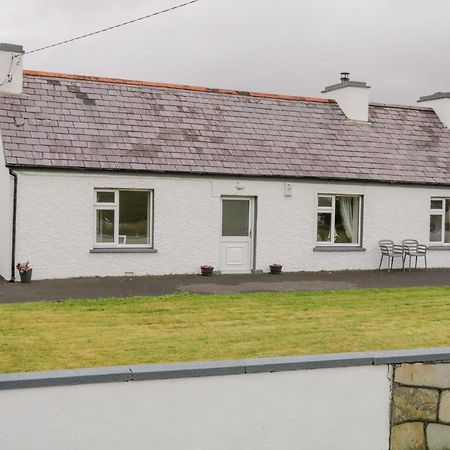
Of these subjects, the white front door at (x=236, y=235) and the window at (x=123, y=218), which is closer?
the window at (x=123, y=218)

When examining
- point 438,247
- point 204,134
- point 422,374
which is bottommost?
point 422,374

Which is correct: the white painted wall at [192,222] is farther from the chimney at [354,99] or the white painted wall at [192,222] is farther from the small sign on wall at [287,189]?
the chimney at [354,99]

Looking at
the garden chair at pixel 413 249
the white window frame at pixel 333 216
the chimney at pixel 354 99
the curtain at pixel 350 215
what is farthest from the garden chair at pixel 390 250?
the chimney at pixel 354 99

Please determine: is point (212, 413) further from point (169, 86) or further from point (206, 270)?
point (169, 86)

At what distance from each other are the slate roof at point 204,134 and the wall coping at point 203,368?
11655 millimetres

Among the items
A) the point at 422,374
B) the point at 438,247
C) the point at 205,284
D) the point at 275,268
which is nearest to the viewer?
the point at 422,374

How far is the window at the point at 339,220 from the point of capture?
19.7 m

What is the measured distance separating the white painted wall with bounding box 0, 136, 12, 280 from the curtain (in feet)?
30.6

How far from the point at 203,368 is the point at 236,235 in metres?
13.4

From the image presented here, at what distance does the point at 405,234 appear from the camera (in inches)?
805

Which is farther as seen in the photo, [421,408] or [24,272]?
[24,272]

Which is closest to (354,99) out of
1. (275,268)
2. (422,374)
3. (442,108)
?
(442,108)

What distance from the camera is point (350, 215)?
20203 mm

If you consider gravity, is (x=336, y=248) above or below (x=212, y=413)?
above
